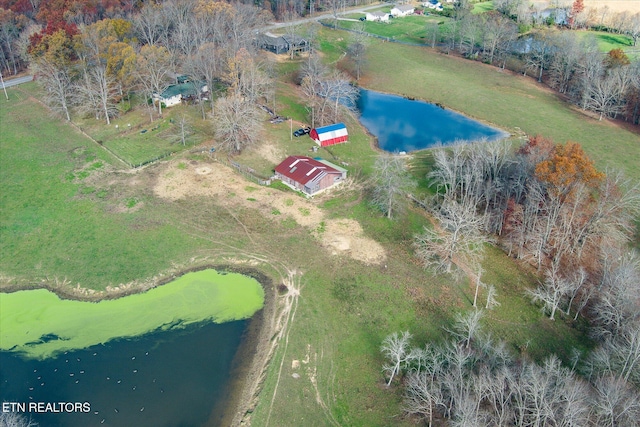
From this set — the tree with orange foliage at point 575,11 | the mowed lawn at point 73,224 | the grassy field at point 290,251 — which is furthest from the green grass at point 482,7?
the mowed lawn at point 73,224

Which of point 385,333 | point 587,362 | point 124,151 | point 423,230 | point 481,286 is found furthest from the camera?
point 124,151

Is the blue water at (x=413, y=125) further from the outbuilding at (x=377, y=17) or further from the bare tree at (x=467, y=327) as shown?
the outbuilding at (x=377, y=17)

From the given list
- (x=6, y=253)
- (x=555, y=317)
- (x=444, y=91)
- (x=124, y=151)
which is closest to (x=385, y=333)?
(x=555, y=317)

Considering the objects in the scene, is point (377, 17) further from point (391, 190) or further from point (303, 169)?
point (391, 190)

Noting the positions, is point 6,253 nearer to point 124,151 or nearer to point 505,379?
point 124,151

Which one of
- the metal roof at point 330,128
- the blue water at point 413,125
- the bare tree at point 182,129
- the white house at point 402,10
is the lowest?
the blue water at point 413,125

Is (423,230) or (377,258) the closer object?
(377,258)

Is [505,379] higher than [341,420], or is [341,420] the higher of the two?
[505,379]
